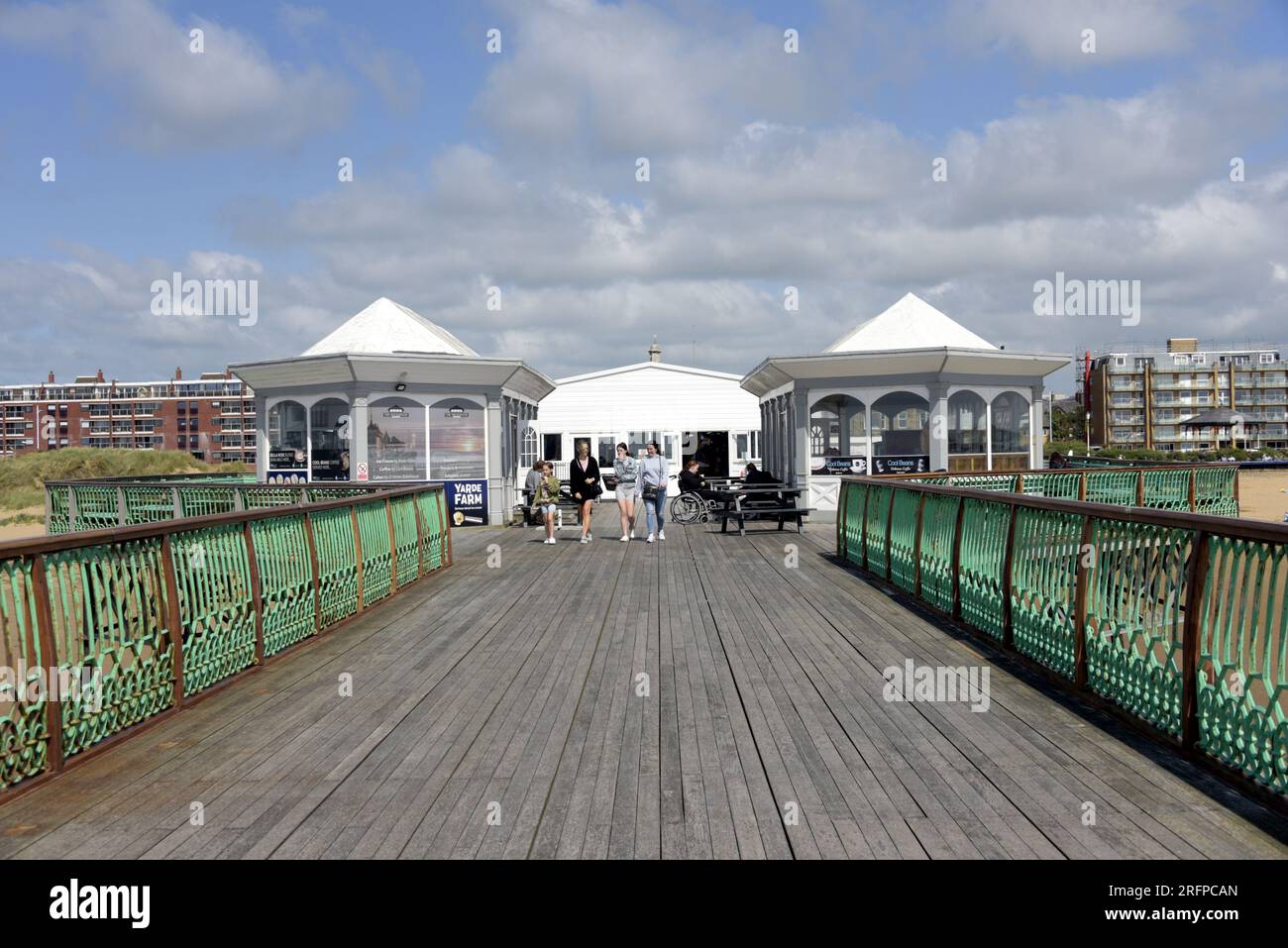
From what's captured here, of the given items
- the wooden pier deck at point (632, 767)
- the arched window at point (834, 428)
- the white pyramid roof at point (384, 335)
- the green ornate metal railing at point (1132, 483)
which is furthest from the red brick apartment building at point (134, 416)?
the wooden pier deck at point (632, 767)

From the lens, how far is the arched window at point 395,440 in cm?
2128

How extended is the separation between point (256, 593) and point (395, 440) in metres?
14.4

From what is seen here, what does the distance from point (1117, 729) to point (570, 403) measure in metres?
29.4

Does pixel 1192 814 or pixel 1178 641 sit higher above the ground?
pixel 1178 641

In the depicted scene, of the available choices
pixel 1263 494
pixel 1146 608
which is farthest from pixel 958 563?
pixel 1263 494

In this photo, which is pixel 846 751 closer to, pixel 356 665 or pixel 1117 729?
pixel 1117 729

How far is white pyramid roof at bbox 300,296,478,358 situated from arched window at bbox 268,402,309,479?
4.71 feet

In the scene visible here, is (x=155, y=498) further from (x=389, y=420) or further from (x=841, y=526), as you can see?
(x=841, y=526)

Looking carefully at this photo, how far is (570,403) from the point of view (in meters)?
34.2

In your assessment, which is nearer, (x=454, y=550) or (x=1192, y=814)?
(x=1192, y=814)

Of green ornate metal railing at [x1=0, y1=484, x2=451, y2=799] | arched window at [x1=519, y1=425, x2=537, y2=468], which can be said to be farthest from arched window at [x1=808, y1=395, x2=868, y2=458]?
green ornate metal railing at [x1=0, y1=484, x2=451, y2=799]

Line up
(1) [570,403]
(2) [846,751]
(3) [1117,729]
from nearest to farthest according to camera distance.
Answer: (2) [846,751], (3) [1117,729], (1) [570,403]

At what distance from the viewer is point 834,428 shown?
2244 cm
